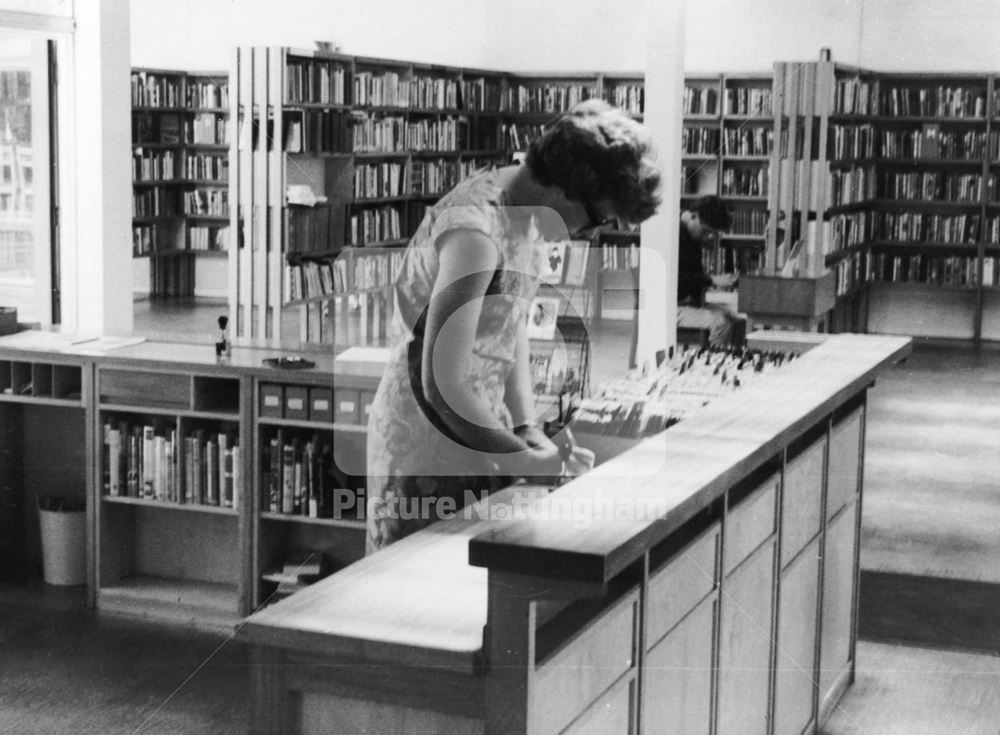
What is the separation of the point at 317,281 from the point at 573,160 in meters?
7.73

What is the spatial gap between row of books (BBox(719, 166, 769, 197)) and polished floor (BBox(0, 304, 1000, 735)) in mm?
5737

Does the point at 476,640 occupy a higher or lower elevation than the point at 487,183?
lower

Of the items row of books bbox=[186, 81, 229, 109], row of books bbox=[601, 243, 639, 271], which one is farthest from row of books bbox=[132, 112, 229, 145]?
row of books bbox=[601, 243, 639, 271]

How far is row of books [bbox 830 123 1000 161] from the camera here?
1227 cm

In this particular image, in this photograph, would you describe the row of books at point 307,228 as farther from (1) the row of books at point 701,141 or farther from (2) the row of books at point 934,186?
(2) the row of books at point 934,186

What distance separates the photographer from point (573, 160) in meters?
2.63

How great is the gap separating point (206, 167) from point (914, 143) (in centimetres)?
703

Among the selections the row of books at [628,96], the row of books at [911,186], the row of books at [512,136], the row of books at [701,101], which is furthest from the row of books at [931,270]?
the row of books at [512,136]

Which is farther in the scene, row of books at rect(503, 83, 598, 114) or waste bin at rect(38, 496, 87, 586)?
row of books at rect(503, 83, 598, 114)

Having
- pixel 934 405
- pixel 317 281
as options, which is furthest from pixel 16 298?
pixel 934 405

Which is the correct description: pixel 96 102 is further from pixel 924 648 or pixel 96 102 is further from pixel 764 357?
pixel 924 648

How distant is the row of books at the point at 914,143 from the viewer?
40.2 ft

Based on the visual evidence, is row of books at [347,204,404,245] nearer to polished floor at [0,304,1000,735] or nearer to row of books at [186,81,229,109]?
row of books at [186,81,229,109]

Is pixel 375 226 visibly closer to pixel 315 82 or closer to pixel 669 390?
pixel 315 82
